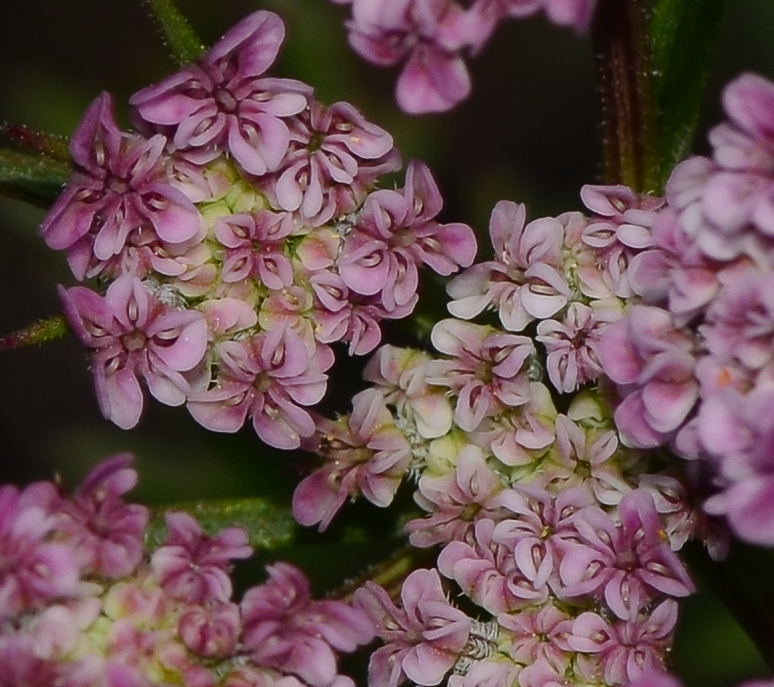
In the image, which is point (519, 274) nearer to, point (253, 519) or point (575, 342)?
point (575, 342)

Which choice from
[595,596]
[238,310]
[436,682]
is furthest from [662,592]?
[238,310]

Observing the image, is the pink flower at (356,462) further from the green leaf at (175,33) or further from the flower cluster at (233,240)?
the green leaf at (175,33)

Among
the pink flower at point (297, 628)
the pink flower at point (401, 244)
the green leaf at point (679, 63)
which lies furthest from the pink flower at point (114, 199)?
the green leaf at point (679, 63)

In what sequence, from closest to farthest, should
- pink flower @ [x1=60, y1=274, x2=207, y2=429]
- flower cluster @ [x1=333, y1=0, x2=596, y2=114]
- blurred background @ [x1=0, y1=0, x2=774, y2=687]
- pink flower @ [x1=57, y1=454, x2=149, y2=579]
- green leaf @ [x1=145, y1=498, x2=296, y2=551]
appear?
flower cluster @ [x1=333, y1=0, x2=596, y2=114] → pink flower @ [x1=57, y1=454, x2=149, y2=579] → pink flower @ [x1=60, y1=274, x2=207, y2=429] → green leaf @ [x1=145, y1=498, x2=296, y2=551] → blurred background @ [x1=0, y1=0, x2=774, y2=687]

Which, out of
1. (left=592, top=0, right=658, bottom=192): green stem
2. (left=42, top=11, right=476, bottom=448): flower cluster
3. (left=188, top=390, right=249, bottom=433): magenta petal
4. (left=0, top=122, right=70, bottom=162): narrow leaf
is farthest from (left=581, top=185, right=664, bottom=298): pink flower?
(left=0, top=122, right=70, bottom=162): narrow leaf

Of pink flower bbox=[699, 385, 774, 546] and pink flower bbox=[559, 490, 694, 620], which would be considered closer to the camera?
pink flower bbox=[699, 385, 774, 546]

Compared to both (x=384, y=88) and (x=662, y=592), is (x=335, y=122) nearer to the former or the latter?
(x=662, y=592)

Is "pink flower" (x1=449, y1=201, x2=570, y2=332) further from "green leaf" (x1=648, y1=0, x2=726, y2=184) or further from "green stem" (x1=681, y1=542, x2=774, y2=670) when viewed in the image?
"green stem" (x1=681, y1=542, x2=774, y2=670)
